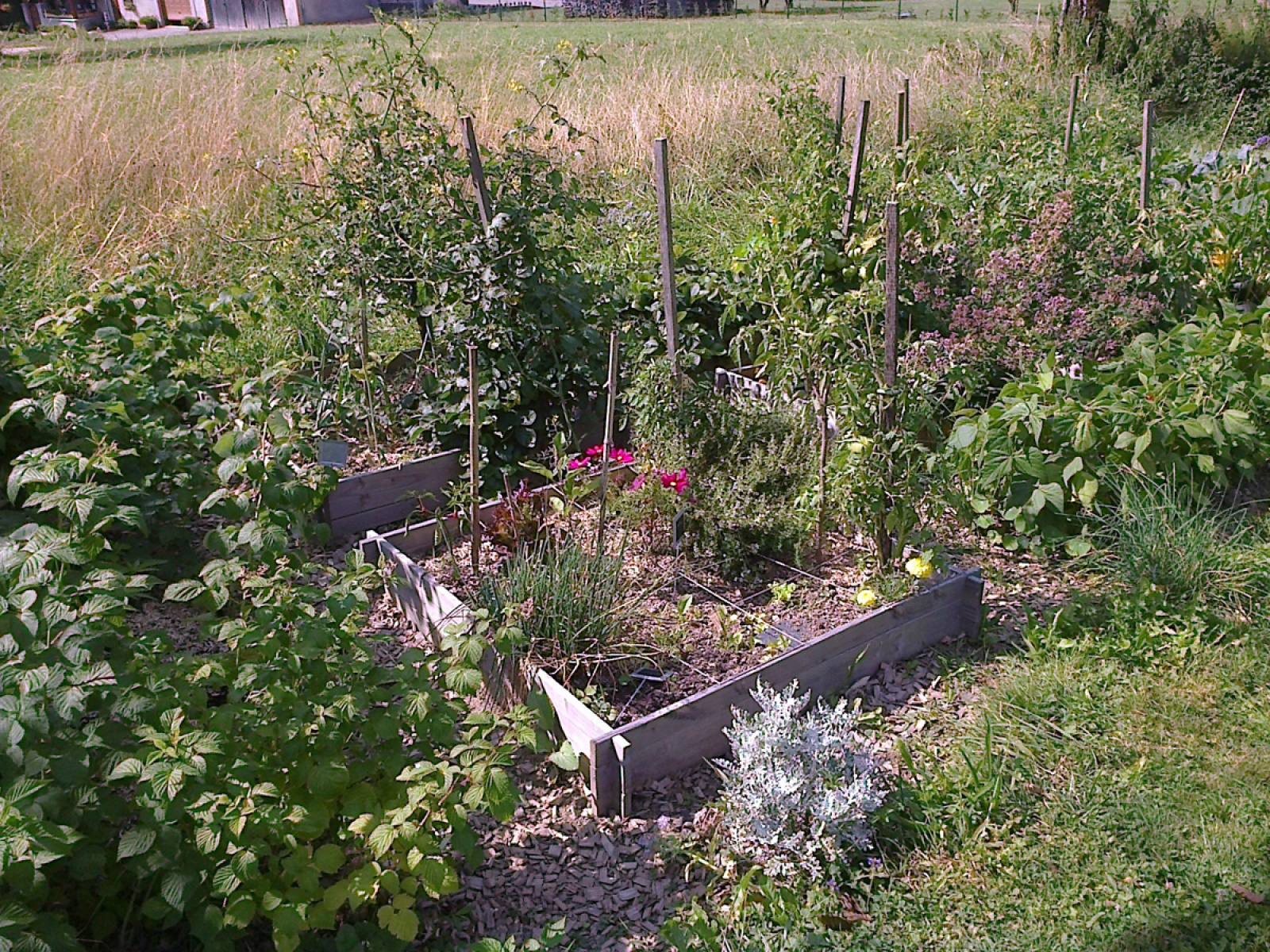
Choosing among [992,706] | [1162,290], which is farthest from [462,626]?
[1162,290]

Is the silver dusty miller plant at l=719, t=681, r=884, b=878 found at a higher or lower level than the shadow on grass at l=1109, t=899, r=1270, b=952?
higher

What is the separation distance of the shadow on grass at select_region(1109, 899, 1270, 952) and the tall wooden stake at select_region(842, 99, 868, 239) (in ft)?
10.7

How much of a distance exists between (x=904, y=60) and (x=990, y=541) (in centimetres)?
1118

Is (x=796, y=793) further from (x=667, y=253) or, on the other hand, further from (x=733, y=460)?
(x=667, y=253)

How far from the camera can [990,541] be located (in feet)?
12.9

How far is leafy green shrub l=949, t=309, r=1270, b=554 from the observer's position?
3.66m

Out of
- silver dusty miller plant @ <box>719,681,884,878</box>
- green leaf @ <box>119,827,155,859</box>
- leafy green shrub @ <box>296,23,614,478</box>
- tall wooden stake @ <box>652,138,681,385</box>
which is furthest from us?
leafy green shrub @ <box>296,23,614,478</box>

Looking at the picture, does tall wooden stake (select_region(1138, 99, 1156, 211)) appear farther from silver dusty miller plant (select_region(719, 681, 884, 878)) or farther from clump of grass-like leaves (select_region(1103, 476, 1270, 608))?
silver dusty miller plant (select_region(719, 681, 884, 878))

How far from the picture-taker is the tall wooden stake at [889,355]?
3.33m

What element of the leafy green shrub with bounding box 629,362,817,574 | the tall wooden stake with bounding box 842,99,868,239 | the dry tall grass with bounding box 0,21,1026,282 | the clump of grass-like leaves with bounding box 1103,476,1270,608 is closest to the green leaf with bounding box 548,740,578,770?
the leafy green shrub with bounding box 629,362,817,574

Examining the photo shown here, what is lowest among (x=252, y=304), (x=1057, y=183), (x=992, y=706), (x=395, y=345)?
(x=992, y=706)

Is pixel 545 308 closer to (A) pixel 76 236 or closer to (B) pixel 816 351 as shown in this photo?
(B) pixel 816 351

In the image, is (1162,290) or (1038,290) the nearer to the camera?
(1038,290)

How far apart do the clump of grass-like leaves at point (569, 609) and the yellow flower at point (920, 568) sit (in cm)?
93
